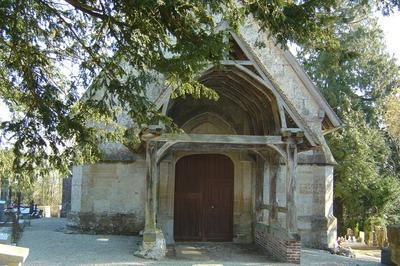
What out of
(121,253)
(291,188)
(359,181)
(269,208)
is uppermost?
(359,181)

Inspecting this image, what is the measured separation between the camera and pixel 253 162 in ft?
53.1

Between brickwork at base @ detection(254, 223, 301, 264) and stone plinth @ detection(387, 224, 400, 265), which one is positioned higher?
stone plinth @ detection(387, 224, 400, 265)

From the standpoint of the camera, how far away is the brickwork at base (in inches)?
452

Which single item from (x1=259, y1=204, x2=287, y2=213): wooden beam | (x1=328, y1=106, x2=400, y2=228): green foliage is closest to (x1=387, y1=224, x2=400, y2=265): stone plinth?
(x1=259, y1=204, x2=287, y2=213): wooden beam

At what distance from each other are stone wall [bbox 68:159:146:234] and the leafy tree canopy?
6639mm

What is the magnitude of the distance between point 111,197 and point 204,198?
2968mm

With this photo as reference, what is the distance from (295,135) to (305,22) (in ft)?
18.3

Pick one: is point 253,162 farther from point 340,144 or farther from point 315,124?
point 340,144

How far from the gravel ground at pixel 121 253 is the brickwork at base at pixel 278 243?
28 cm

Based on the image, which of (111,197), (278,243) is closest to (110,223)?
(111,197)

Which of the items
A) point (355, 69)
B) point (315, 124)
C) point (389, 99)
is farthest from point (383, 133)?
point (315, 124)

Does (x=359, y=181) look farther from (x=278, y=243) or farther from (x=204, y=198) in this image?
(x=278, y=243)

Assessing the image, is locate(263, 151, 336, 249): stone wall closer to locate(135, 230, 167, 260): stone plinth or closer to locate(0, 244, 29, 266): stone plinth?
locate(135, 230, 167, 260): stone plinth

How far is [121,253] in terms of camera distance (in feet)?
39.1
